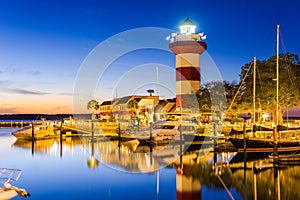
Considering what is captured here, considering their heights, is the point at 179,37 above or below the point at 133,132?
above

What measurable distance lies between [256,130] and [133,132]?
11.8m

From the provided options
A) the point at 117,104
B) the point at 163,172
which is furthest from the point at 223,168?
the point at 117,104

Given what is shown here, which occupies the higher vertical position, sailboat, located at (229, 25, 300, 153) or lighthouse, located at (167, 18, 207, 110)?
lighthouse, located at (167, 18, 207, 110)

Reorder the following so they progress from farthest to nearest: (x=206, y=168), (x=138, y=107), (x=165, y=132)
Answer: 1. (x=138, y=107)
2. (x=165, y=132)
3. (x=206, y=168)

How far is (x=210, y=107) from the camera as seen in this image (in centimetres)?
3834

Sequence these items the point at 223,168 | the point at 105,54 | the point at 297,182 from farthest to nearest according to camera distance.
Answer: the point at 105,54, the point at 223,168, the point at 297,182

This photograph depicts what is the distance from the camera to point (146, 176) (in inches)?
790

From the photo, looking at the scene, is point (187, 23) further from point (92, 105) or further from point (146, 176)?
point (92, 105)

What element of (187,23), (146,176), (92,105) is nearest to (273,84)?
(187,23)

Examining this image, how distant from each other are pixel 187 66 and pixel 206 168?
61.8ft

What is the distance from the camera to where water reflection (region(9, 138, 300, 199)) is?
52.7 ft

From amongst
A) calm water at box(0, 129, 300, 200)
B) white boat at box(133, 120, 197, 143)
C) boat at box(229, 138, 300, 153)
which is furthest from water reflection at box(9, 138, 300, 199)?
white boat at box(133, 120, 197, 143)

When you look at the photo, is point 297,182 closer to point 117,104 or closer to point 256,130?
point 256,130

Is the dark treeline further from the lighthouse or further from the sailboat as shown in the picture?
the sailboat
